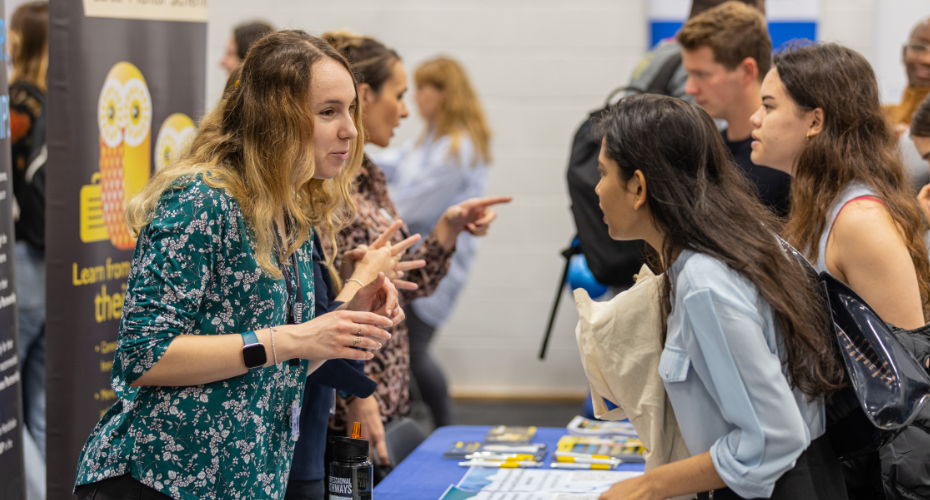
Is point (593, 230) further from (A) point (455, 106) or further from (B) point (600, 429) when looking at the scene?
(A) point (455, 106)

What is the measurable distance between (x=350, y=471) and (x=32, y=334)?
2.02 meters

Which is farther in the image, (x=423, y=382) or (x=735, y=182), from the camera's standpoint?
(x=423, y=382)

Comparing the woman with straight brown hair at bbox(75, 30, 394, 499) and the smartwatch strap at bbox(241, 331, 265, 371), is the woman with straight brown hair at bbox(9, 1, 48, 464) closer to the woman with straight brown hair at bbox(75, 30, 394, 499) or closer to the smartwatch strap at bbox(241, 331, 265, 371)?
the woman with straight brown hair at bbox(75, 30, 394, 499)

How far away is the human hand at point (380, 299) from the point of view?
62.0 inches

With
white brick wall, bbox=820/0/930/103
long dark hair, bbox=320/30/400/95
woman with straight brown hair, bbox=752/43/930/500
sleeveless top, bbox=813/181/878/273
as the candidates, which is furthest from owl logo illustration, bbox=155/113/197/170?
white brick wall, bbox=820/0/930/103

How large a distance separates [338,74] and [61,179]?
3.14ft

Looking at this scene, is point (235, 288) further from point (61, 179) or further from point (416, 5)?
point (416, 5)

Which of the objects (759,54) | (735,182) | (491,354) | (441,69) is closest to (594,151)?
(759,54)

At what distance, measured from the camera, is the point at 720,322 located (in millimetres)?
1205

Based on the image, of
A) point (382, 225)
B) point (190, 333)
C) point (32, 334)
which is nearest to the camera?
point (190, 333)

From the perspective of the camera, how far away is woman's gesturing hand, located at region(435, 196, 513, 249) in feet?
7.30

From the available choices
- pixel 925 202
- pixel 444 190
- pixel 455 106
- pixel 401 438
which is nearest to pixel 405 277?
pixel 401 438

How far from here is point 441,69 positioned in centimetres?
430

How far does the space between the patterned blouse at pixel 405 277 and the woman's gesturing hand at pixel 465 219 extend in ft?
0.10
